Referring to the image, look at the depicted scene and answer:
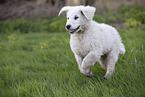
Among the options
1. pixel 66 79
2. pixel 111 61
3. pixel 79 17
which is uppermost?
pixel 79 17

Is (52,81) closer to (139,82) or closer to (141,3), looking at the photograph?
(139,82)

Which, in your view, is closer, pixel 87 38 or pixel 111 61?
pixel 87 38

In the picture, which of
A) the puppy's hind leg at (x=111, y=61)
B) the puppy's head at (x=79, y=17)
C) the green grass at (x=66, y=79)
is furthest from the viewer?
the puppy's hind leg at (x=111, y=61)

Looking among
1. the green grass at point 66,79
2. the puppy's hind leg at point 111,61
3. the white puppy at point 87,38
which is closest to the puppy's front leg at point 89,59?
the white puppy at point 87,38

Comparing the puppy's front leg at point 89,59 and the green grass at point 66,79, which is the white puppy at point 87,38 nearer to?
the puppy's front leg at point 89,59

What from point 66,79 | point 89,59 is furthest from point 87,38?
point 66,79

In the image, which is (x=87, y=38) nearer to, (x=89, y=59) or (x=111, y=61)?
(x=89, y=59)

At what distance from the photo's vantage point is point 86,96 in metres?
2.33

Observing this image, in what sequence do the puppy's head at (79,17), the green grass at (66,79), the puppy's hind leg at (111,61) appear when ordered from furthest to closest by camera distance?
the puppy's hind leg at (111,61) < the puppy's head at (79,17) < the green grass at (66,79)

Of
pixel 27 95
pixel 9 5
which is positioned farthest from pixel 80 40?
pixel 9 5

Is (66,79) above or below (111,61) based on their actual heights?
below

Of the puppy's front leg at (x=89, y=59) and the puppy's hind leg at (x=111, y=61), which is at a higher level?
the puppy's front leg at (x=89, y=59)

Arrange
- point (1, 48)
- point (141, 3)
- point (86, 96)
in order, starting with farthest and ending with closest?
point (141, 3) < point (1, 48) < point (86, 96)

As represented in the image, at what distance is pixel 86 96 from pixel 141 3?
1395cm
